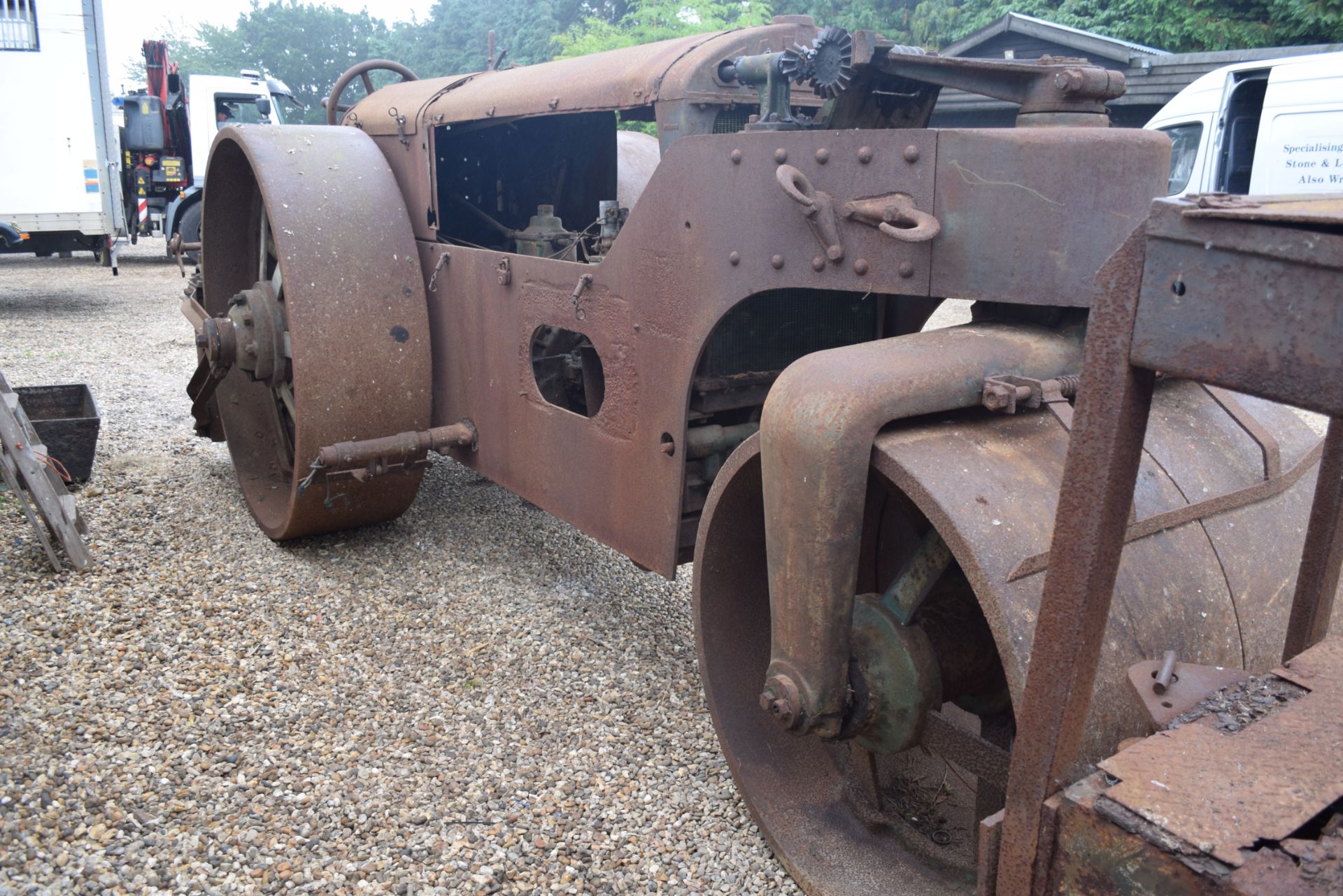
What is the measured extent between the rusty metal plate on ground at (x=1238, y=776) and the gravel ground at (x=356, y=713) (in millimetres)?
1070

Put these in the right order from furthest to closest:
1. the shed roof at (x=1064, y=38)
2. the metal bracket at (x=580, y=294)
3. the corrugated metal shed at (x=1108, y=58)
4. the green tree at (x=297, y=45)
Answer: the green tree at (x=297, y=45) < the shed roof at (x=1064, y=38) < the corrugated metal shed at (x=1108, y=58) < the metal bracket at (x=580, y=294)

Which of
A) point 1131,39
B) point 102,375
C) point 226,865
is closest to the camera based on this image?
point 226,865

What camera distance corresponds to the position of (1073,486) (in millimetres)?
1231

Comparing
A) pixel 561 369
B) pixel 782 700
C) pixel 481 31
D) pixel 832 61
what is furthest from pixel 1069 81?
pixel 481 31

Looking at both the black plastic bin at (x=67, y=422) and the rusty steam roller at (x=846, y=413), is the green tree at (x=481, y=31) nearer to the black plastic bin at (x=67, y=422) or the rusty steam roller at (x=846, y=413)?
the black plastic bin at (x=67, y=422)

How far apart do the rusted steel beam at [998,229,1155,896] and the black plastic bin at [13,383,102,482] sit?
13.5ft

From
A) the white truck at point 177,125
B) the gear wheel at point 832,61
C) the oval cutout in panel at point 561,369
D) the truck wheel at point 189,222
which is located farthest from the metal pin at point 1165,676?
the white truck at point 177,125

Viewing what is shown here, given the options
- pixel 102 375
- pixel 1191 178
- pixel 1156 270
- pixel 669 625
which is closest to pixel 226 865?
pixel 669 625

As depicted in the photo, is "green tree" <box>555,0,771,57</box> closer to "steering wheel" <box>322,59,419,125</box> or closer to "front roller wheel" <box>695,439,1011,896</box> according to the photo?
"steering wheel" <box>322,59,419,125</box>

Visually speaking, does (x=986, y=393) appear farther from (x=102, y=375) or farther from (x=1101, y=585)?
(x=102, y=375)

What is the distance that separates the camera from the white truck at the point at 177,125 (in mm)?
12703

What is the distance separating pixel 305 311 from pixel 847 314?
1647 millimetres

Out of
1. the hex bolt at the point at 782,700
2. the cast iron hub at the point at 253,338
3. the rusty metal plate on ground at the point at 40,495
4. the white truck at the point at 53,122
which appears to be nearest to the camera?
the hex bolt at the point at 782,700

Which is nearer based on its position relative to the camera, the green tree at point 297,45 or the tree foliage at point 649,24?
the tree foliage at point 649,24
